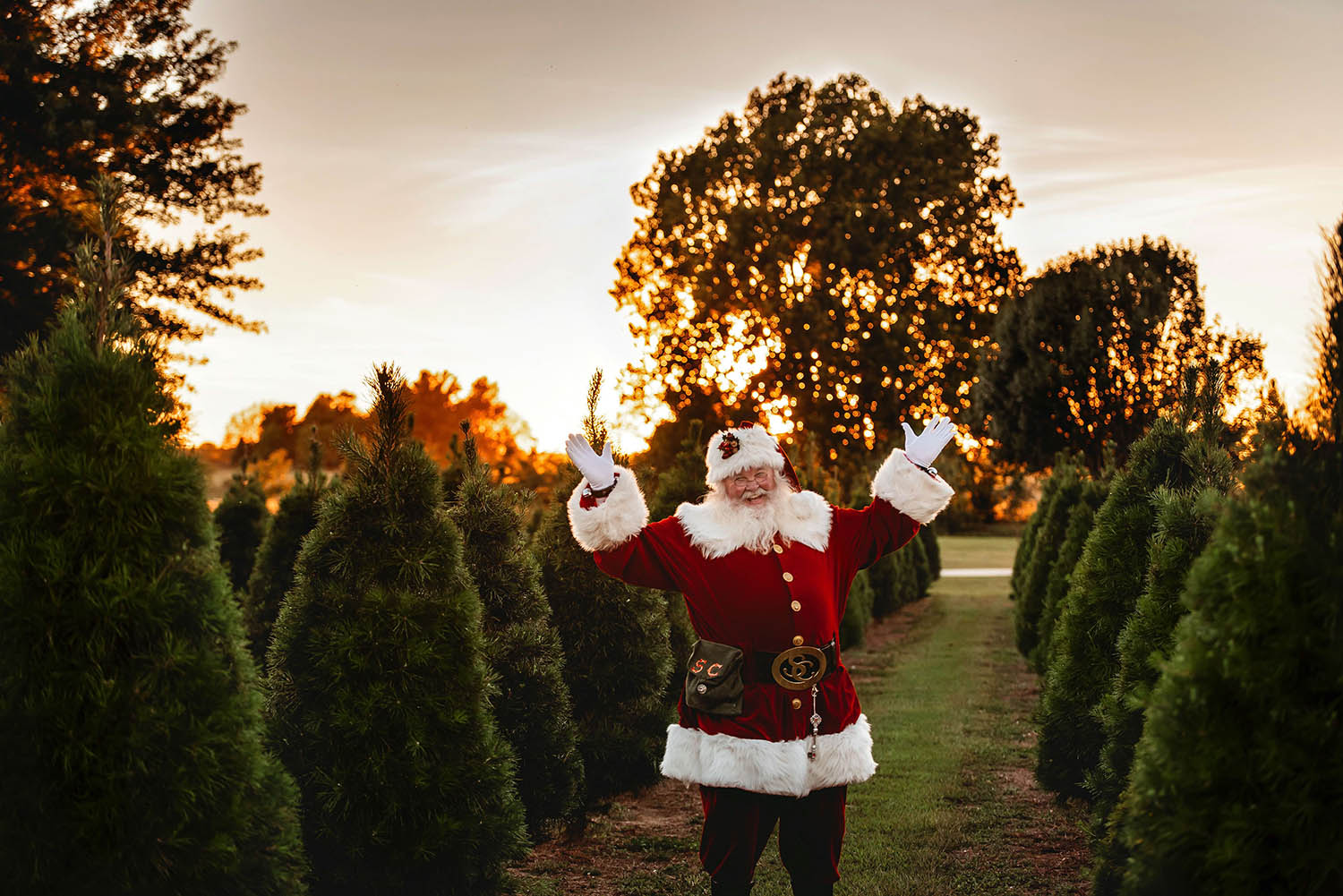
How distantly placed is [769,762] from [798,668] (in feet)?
1.26

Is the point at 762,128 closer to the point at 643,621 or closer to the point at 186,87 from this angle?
the point at 186,87

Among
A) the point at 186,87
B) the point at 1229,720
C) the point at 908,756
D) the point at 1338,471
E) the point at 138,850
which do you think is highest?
the point at 186,87

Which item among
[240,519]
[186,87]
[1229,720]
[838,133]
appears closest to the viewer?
[1229,720]

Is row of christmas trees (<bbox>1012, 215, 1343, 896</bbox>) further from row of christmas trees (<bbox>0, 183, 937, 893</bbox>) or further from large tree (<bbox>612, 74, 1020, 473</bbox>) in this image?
large tree (<bbox>612, 74, 1020, 473</bbox>)

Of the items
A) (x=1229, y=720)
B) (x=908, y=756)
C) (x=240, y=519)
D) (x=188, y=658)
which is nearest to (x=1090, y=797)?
(x=908, y=756)

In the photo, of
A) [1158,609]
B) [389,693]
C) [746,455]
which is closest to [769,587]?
[746,455]

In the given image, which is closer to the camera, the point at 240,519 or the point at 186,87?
the point at 240,519

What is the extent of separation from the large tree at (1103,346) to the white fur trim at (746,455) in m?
15.9

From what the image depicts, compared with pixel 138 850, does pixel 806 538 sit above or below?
above

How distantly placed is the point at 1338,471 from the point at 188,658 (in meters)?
3.27

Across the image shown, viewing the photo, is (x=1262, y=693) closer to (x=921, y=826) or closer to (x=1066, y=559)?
(x=921, y=826)

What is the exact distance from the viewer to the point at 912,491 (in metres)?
4.46

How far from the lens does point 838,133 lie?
22.5 m

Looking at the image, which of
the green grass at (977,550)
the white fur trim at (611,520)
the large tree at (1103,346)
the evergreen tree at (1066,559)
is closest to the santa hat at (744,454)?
the white fur trim at (611,520)
